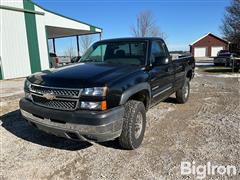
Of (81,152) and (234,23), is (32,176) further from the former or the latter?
(234,23)

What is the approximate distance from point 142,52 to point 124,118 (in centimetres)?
156

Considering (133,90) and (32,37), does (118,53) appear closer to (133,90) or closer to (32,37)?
(133,90)

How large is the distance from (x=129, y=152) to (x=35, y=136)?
190 centimetres

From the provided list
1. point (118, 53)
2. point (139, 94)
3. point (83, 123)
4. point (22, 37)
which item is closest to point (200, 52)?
A: point (22, 37)

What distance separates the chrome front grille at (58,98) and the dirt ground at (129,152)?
34.0 inches

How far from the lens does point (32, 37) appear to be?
560 inches

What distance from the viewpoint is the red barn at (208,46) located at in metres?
50.1

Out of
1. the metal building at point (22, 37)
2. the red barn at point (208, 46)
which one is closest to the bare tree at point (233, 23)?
the metal building at point (22, 37)

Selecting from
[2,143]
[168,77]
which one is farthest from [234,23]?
[2,143]

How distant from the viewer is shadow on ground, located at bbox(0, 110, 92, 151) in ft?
12.6

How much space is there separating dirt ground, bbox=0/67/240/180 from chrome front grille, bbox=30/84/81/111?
0.86 m

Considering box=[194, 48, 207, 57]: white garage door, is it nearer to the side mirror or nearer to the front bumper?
the side mirror

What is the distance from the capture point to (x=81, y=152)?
11.8 ft

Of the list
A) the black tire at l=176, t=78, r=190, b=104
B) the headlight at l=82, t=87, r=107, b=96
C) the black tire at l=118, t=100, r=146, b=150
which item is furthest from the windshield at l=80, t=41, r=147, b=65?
the black tire at l=176, t=78, r=190, b=104
